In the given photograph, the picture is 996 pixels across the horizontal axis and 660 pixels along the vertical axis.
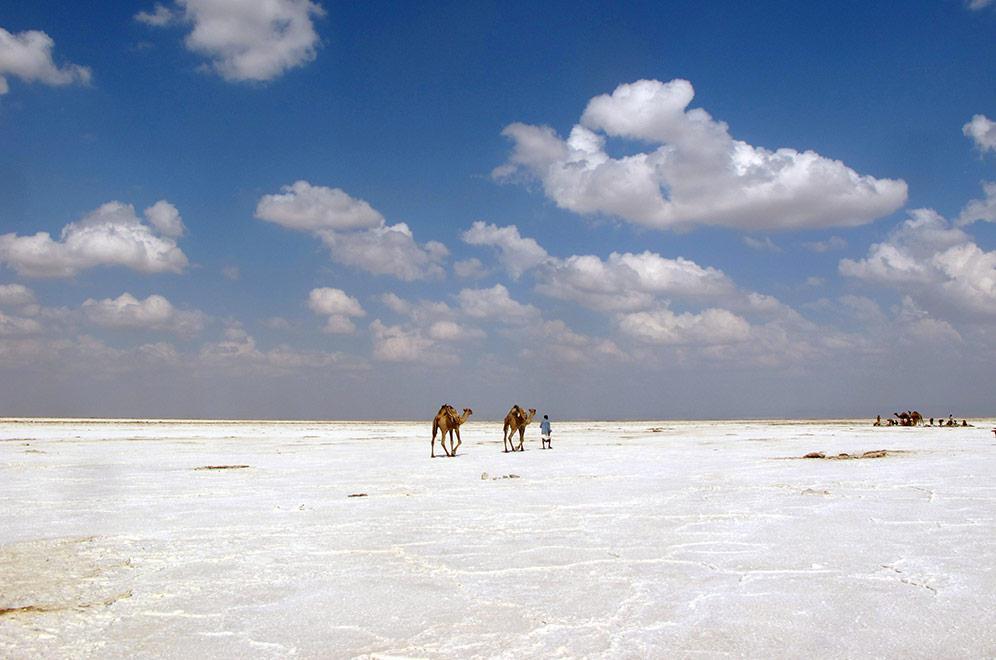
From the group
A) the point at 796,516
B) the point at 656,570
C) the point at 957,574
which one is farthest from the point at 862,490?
the point at 656,570

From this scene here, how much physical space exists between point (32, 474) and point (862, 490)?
55.1 ft

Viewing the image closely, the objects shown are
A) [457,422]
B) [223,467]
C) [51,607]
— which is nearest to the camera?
[51,607]

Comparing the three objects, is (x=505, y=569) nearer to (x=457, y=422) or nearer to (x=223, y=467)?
(x=223, y=467)

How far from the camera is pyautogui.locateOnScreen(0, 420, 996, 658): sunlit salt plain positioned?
5.09 m

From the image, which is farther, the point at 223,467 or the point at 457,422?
the point at 457,422

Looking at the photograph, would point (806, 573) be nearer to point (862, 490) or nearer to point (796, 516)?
point (796, 516)

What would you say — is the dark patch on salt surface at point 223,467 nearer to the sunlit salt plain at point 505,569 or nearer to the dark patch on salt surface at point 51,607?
the sunlit salt plain at point 505,569

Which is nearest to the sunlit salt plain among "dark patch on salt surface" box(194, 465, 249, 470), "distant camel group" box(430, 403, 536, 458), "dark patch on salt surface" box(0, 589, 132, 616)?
"dark patch on salt surface" box(0, 589, 132, 616)

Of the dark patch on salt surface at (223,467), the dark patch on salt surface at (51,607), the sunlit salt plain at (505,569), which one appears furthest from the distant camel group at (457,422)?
the dark patch on salt surface at (51,607)

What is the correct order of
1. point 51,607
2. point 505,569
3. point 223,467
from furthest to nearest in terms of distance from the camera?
point 223,467 < point 505,569 < point 51,607

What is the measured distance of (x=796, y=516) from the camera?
32.4 feet

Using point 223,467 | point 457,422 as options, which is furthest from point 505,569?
point 457,422

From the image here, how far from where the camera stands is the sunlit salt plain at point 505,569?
5090 millimetres

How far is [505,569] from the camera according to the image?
23.2ft
